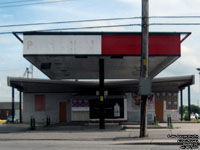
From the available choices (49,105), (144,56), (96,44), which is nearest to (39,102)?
(49,105)

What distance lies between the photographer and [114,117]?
35906 mm

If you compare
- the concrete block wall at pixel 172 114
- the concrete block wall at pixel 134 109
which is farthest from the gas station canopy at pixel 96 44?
Result: the concrete block wall at pixel 172 114

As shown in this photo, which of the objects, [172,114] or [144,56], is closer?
[144,56]

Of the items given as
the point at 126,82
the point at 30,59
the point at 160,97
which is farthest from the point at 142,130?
the point at 160,97

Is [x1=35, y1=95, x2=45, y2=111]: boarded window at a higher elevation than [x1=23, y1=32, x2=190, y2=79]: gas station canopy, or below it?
below

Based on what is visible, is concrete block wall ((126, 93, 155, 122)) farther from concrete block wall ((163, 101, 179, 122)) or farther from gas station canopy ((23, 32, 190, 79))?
gas station canopy ((23, 32, 190, 79))

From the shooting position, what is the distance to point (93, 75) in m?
39.4

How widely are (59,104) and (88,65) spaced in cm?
1286

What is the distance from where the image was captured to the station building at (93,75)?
24641mm

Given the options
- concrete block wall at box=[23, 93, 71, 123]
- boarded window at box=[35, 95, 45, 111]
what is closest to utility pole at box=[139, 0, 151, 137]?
concrete block wall at box=[23, 93, 71, 123]

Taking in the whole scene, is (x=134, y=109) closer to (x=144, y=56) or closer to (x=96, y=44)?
(x=96, y=44)

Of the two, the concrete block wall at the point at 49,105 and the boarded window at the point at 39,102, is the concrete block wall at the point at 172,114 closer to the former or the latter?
the concrete block wall at the point at 49,105

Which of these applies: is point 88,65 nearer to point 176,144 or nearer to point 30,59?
point 30,59

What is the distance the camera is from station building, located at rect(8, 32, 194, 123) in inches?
970
